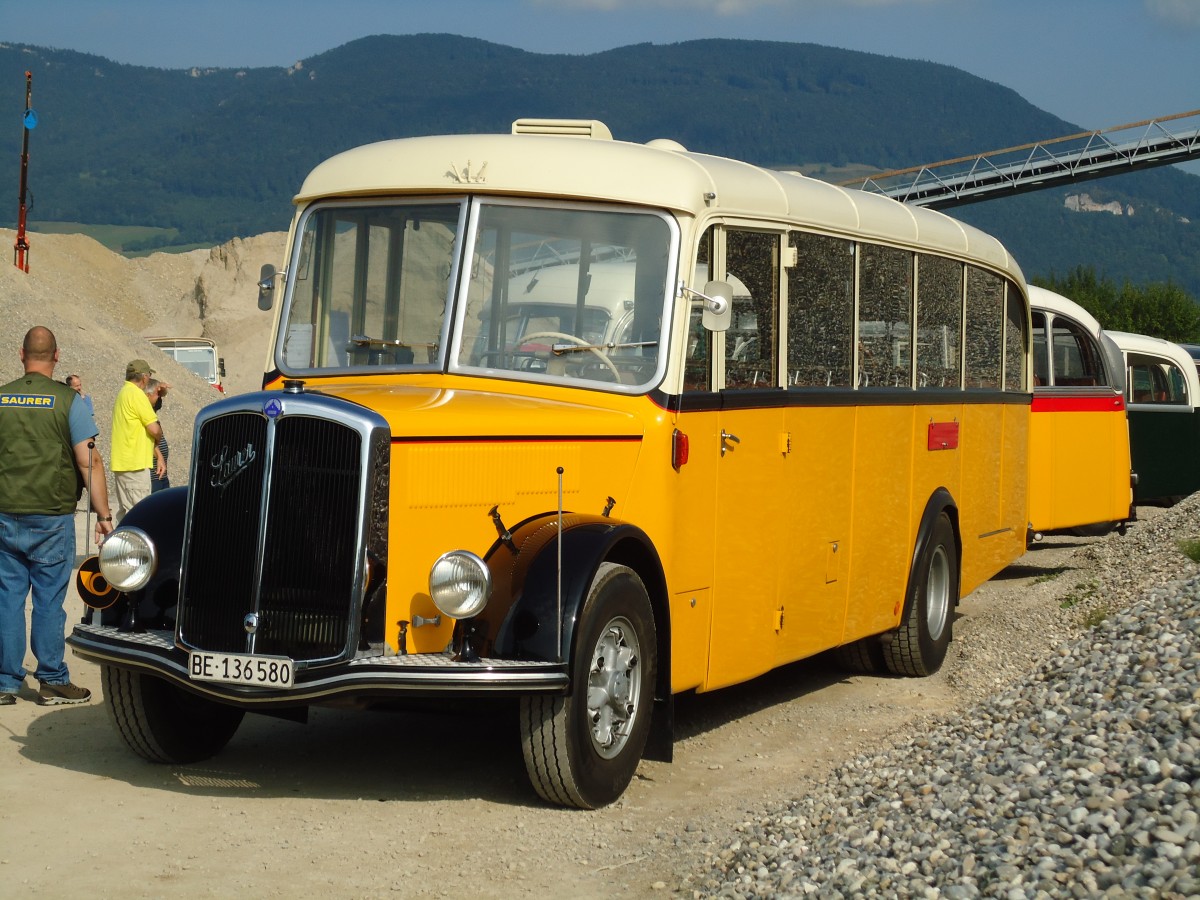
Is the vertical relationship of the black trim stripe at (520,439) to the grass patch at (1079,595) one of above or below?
above

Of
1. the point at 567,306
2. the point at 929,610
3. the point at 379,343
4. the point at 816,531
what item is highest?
the point at 567,306

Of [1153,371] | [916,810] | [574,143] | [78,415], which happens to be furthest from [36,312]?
[916,810]

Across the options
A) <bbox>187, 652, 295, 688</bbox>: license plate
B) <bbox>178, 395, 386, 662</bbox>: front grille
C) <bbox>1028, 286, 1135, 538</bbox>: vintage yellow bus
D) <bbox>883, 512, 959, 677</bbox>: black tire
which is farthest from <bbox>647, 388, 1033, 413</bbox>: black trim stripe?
<bbox>1028, 286, 1135, 538</bbox>: vintage yellow bus

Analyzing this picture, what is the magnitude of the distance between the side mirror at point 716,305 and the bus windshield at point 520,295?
19cm

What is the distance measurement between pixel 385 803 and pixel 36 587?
3.14 metres

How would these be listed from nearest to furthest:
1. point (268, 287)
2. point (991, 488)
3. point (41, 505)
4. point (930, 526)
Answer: point (268, 287) < point (41, 505) < point (930, 526) < point (991, 488)

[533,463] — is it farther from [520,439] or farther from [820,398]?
[820,398]

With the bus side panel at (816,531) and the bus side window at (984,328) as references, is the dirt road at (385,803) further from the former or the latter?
the bus side window at (984,328)

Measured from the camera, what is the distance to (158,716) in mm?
7648

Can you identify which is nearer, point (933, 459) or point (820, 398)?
point (820, 398)

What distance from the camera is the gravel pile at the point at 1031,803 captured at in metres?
5.05

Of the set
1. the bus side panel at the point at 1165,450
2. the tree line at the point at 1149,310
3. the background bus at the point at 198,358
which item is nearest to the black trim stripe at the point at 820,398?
the bus side panel at the point at 1165,450

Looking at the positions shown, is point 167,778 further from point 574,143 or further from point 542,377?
point 574,143

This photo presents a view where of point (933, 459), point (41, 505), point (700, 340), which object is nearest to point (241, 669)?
point (700, 340)
